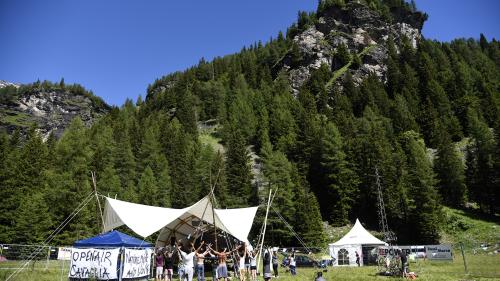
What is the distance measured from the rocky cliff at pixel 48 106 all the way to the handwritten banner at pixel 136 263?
14325 centimetres

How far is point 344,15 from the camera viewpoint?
122500 millimetres

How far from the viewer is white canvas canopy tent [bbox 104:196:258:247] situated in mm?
19219

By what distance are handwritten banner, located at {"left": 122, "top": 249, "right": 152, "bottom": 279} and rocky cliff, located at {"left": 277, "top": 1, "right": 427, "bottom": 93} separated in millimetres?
94438

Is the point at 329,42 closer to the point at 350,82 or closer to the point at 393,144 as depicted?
the point at 350,82

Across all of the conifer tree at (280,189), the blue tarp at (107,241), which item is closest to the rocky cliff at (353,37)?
the conifer tree at (280,189)

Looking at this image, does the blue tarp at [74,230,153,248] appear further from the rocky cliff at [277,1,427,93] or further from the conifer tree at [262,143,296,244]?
the rocky cliff at [277,1,427,93]

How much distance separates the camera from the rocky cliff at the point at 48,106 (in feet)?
476

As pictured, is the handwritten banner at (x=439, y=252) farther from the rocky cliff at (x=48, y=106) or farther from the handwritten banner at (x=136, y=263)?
the rocky cliff at (x=48, y=106)

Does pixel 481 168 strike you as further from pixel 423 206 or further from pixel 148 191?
pixel 148 191

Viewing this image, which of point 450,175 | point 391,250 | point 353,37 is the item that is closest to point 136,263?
point 391,250

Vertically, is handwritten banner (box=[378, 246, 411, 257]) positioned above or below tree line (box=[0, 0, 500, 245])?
below

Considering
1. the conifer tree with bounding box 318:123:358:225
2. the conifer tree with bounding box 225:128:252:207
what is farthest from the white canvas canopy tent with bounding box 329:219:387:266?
the conifer tree with bounding box 225:128:252:207

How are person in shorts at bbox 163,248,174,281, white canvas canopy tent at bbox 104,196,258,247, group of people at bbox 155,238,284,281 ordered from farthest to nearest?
white canvas canopy tent at bbox 104,196,258,247
person in shorts at bbox 163,248,174,281
group of people at bbox 155,238,284,281

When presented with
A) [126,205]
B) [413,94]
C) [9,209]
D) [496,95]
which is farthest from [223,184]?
[496,95]
